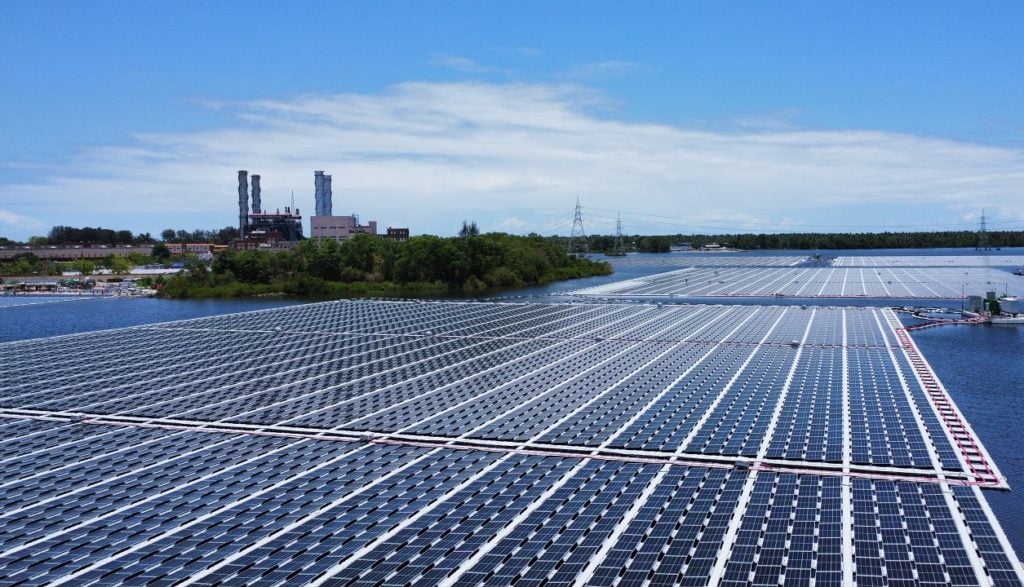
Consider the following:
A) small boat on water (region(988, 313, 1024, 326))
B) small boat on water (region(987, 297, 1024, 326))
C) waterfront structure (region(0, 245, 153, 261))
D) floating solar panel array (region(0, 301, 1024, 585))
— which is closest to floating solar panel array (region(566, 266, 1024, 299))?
small boat on water (region(987, 297, 1024, 326))

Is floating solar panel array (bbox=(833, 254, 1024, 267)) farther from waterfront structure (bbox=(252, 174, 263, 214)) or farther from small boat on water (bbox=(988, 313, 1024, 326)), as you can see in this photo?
waterfront structure (bbox=(252, 174, 263, 214))

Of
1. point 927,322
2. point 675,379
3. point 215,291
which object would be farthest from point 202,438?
point 215,291

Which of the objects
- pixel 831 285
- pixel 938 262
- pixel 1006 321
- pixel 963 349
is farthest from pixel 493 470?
pixel 938 262

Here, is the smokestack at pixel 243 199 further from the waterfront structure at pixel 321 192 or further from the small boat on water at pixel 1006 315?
the small boat on water at pixel 1006 315

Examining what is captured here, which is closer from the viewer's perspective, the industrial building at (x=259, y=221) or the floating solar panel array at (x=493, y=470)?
the floating solar panel array at (x=493, y=470)

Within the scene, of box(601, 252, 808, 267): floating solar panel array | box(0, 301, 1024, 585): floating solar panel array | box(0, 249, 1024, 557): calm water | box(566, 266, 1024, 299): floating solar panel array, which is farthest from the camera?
box(601, 252, 808, 267): floating solar panel array

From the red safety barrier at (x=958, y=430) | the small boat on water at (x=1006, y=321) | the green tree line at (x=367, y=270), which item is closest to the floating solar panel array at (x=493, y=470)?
the red safety barrier at (x=958, y=430)
